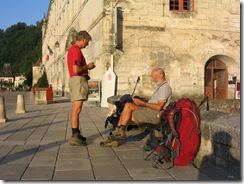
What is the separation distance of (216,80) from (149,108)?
1298cm

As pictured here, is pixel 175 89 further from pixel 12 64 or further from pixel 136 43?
pixel 12 64

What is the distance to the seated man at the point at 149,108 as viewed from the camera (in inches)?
223

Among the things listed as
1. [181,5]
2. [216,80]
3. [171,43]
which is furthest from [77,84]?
[216,80]

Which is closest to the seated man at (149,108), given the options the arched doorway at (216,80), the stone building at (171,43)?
the stone building at (171,43)

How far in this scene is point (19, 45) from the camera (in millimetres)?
124312

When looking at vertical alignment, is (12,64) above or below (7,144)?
above

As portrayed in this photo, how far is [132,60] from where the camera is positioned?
15.5 metres

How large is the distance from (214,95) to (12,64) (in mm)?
124445

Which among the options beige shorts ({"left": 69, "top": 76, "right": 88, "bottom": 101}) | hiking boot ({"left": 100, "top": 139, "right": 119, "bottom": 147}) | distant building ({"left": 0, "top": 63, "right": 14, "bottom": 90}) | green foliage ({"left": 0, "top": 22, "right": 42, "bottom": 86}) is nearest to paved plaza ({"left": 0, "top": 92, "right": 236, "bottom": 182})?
hiking boot ({"left": 100, "top": 139, "right": 119, "bottom": 147})

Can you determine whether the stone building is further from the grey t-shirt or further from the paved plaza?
the grey t-shirt

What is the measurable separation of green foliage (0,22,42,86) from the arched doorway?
108 metres

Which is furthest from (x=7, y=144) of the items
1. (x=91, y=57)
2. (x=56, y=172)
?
(x=91, y=57)

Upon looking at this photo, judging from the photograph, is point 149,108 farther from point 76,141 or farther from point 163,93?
point 76,141

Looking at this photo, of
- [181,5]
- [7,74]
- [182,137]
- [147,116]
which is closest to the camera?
[182,137]
